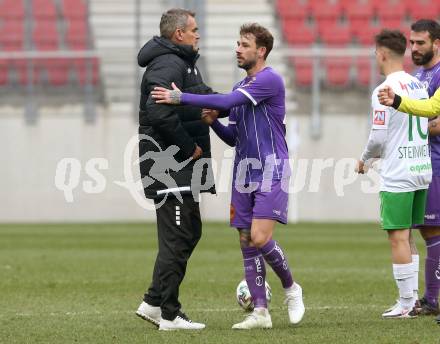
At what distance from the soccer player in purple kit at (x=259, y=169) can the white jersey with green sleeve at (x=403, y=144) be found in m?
0.87

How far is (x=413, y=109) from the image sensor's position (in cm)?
772

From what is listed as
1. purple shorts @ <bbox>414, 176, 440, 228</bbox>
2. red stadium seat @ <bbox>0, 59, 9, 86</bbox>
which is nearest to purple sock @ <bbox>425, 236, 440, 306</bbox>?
purple shorts @ <bbox>414, 176, 440, 228</bbox>

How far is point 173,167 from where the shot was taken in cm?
790

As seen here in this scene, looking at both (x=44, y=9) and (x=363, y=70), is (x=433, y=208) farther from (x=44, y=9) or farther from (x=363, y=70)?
(x=44, y=9)

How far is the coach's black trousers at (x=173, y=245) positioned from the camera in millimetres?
7820

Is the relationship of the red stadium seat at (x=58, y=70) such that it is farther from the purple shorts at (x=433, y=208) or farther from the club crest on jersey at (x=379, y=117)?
the club crest on jersey at (x=379, y=117)

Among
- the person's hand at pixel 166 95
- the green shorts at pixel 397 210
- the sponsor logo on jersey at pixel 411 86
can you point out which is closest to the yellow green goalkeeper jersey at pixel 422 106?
the sponsor logo on jersey at pixel 411 86

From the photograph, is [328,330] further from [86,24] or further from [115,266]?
[86,24]

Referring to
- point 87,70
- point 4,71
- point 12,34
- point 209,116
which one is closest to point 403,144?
point 209,116

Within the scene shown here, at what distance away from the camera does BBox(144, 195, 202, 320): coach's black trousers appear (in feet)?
25.7

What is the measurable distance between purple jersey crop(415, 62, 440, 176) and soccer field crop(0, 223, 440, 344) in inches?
50.0

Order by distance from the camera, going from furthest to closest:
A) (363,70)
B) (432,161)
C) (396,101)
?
(363,70) → (432,161) → (396,101)

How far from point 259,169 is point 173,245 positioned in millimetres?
826

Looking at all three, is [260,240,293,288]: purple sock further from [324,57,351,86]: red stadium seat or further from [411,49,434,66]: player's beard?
[324,57,351,86]: red stadium seat
